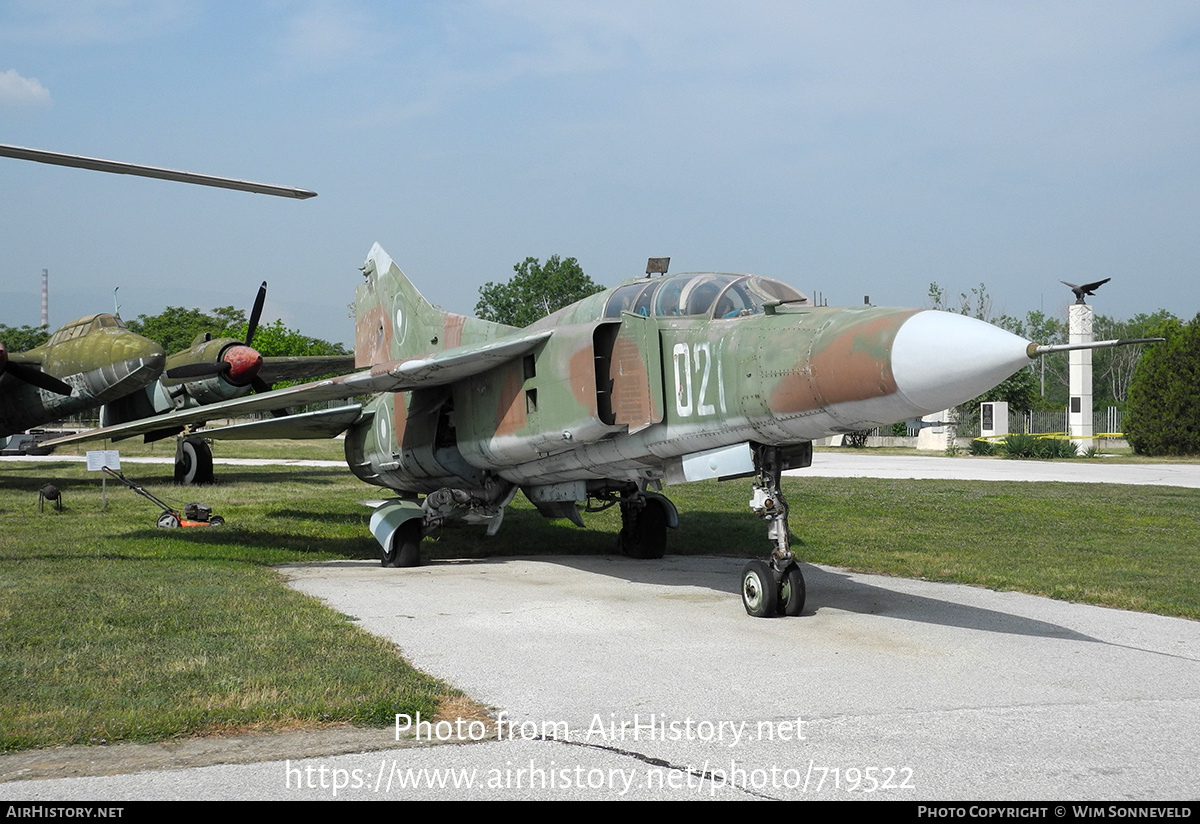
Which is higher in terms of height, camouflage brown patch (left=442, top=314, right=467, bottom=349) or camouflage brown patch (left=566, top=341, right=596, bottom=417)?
camouflage brown patch (left=442, top=314, right=467, bottom=349)

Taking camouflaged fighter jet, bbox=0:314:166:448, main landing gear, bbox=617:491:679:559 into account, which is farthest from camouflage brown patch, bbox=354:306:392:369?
camouflaged fighter jet, bbox=0:314:166:448

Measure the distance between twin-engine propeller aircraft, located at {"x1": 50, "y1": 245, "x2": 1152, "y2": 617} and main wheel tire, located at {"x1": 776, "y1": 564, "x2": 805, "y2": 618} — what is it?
1 cm

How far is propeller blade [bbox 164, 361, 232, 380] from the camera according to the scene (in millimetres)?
22125

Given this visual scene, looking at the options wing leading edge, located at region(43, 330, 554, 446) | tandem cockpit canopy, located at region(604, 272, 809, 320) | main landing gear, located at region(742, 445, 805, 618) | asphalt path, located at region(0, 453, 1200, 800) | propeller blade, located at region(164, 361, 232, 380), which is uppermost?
propeller blade, located at region(164, 361, 232, 380)

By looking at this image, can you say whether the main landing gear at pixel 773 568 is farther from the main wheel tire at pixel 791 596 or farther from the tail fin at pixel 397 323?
the tail fin at pixel 397 323

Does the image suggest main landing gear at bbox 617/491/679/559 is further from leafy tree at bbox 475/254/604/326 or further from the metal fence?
leafy tree at bbox 475/254/604/326

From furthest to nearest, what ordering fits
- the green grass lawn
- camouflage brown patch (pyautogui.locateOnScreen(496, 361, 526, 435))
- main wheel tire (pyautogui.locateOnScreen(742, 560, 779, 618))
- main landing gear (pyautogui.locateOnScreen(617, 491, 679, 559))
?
main landing gear (pyautogui.locateOnScreen(617, 491, 679, 559))
camouflage brown patch (pyautogui.locateOnScreen(496, 361, 526, 435))
main wheel tire (pyautogui.locateOnScreen(742, 560, 779, 618))
the green grass lawn

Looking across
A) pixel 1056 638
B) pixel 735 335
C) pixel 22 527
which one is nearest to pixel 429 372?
pixel 735 335

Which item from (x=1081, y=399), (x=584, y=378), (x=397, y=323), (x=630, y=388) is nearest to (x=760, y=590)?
(x=630, y=388)

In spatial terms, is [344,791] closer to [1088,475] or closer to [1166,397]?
[1088,475]

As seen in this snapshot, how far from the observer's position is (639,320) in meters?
8.91

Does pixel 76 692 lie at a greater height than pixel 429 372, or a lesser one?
lesser

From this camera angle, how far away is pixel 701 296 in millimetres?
8828

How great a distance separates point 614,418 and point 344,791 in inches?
209
